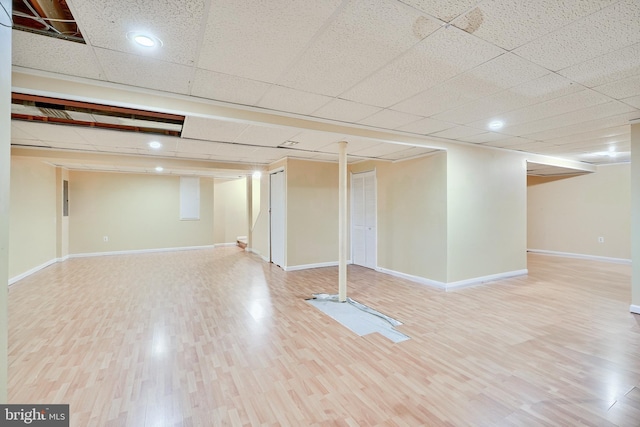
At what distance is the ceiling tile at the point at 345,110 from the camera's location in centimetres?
292

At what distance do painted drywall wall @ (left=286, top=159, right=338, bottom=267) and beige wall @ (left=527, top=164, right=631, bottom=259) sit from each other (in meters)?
6.37

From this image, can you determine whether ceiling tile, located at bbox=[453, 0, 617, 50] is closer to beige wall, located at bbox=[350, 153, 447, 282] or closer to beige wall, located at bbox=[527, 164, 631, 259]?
beige wall, located at bbox=[350, 153, 447, 282]

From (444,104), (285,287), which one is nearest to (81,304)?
(285,287)

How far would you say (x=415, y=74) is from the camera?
2275 mm

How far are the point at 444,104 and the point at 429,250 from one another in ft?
8.91

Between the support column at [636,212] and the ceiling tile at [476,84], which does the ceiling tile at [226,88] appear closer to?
the ceiling tile at [476,84]

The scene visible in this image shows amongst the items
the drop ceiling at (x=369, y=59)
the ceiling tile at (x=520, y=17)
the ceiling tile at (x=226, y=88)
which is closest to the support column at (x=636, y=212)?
the drop ceiling at (x=369, y=59)

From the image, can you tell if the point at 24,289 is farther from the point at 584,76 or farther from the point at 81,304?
the point at 584,76

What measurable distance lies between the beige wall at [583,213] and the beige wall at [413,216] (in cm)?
558

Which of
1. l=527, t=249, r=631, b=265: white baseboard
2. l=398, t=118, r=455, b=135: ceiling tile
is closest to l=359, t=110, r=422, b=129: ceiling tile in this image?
l=398, t=118, r=455, b=135: ceiling tile

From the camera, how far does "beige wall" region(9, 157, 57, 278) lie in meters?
4.93

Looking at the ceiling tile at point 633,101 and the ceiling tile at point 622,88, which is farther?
the ceiling tile at point 633,101

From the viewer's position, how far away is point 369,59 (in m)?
2.05

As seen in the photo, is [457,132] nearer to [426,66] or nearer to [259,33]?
[426,66]
